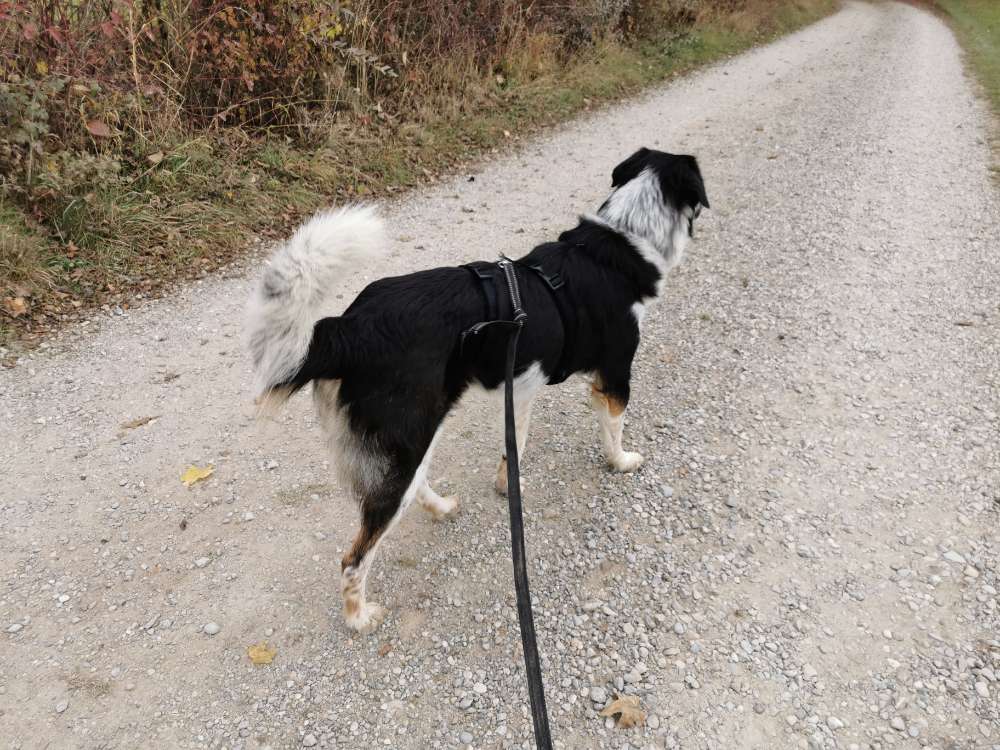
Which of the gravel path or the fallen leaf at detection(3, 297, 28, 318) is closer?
the gravel path

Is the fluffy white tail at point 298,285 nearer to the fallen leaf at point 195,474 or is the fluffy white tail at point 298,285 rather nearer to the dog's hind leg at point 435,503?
the dog's hind leg at point 435,503

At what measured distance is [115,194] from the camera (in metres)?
5.15

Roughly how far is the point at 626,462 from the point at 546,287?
1243 mm

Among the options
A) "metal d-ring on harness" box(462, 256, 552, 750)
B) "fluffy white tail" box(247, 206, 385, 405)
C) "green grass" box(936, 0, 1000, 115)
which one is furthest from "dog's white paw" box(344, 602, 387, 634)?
→ "green grass" box(936, 0, 1000, 115)

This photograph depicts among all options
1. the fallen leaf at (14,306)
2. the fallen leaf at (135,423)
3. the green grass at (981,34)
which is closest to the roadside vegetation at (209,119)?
the fallen leaf at (14,306)

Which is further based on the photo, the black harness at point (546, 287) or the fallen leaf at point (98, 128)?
the fallen leaf at point (98, 128)

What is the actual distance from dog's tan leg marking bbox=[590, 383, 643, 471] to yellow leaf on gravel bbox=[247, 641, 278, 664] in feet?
6.12

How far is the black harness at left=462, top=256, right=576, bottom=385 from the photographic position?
2.46 metres

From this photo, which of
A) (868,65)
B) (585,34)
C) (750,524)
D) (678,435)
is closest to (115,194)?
(678,435)

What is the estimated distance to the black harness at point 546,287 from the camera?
96.8 inches

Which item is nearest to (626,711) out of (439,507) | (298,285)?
(439,507)

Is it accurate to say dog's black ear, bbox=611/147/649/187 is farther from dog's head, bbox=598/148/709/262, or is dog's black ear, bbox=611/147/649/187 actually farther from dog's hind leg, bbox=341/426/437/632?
dog's hind leg, bbox=341/426/437/632

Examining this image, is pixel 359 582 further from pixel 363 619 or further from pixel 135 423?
pixel 135 423

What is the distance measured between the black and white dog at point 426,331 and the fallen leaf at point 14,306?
10.7ft
